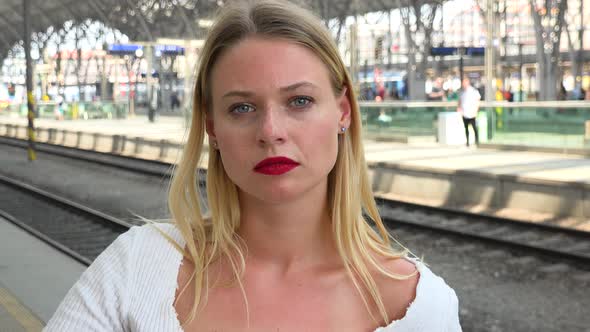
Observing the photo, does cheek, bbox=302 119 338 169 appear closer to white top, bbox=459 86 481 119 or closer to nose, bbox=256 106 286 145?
nose, bbox=256 106 286 145

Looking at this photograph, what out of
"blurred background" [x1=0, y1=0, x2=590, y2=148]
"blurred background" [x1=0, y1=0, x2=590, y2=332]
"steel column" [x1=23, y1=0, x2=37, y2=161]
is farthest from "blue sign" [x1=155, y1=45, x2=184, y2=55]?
"steel column" [x1=23, y1=0, x2=37, y2=161]

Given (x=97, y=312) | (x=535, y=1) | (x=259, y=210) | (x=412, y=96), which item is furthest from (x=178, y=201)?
(x=412, y=96)

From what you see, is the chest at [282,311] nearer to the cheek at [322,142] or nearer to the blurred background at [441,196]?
the cheek at [322,142]

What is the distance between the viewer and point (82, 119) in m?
47.0

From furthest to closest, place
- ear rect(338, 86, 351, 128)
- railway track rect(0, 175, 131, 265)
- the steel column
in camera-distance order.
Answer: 1. the steel column
2. railway track rect(0, 175, 131, 265)
3. ear rect(338, 86, 351, 128)

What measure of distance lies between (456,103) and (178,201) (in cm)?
1889

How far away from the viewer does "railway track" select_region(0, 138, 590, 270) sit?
8719 mm

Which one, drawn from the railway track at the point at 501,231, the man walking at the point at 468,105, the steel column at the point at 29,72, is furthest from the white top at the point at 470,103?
the steel column at the point at 29,72

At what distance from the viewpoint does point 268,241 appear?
1551mm

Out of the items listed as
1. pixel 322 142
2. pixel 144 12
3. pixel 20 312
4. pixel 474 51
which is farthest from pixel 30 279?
pixel 144 12

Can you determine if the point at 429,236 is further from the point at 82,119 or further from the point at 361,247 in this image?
the point at 82,119

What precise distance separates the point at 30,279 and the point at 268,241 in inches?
191

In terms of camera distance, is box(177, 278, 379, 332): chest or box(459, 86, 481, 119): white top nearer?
box(177, 278, 379, 332): chest

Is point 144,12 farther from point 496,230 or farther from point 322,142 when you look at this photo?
point 322,142
